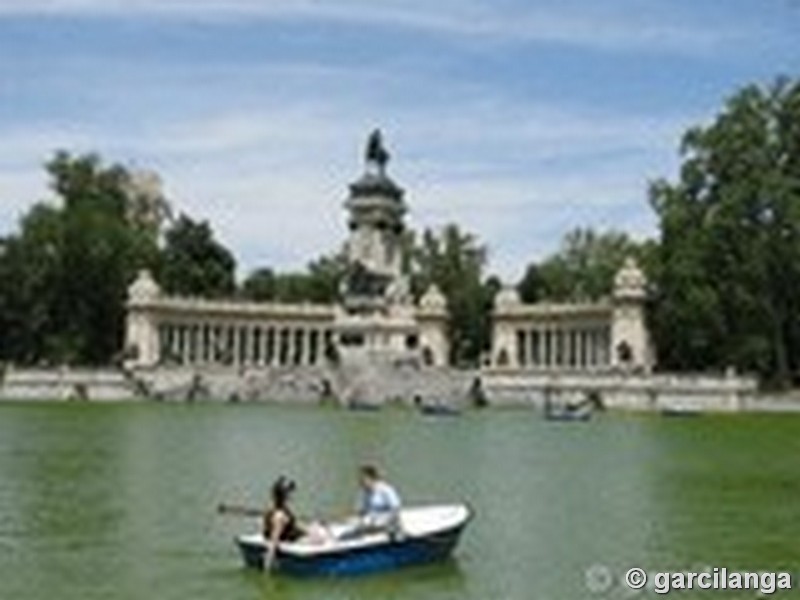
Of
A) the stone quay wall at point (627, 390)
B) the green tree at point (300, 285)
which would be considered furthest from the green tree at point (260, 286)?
the stone quay wall at point (627, 390)

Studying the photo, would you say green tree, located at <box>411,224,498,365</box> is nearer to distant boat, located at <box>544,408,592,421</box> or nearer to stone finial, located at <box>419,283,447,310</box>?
stone finial, located at <box>419,283,447,310</box>

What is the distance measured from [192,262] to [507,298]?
928 inches

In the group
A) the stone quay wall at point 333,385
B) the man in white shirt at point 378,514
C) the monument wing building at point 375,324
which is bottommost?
the man in white shirt at point 378,514

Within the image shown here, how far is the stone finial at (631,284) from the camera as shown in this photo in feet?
397

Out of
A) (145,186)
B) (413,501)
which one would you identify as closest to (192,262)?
(145,186)

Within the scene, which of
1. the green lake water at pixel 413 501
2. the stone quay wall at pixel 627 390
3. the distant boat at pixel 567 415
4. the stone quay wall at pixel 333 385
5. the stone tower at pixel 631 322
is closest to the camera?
the green lake water at pixel 413 501

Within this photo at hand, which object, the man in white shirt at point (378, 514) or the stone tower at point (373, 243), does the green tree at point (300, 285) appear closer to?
the stone tower at point (373, 243)

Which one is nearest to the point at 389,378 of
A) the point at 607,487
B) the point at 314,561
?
the point at 607,487

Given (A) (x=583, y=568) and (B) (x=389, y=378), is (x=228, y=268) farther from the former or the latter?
(A) (x=583, y=568)

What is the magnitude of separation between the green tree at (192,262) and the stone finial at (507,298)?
20.5 m

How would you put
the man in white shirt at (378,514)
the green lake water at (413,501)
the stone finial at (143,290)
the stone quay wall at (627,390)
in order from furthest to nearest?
the stone finial at (143,290)
the stone quay wall at (627,390)
the man in white shirt at (378,514)
the green lake water at (413,501)

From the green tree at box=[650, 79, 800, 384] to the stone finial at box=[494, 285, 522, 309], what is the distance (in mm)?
20919

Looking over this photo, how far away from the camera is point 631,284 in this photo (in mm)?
121688

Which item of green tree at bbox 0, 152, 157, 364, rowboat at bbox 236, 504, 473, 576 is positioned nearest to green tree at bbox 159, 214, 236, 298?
green tree at bbox 0, 152, 157, 364
